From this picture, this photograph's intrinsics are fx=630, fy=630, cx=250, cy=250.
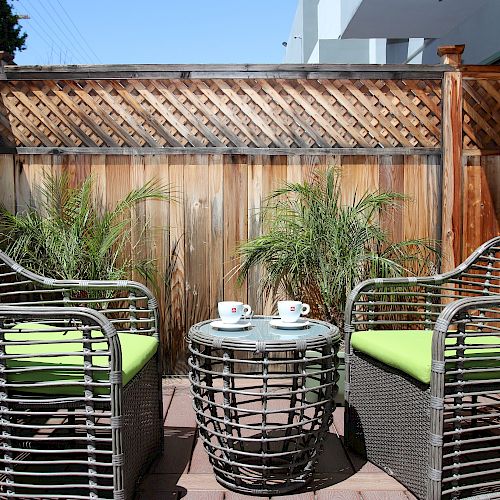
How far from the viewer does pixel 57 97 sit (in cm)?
349

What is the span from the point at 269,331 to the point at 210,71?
5.90 feet

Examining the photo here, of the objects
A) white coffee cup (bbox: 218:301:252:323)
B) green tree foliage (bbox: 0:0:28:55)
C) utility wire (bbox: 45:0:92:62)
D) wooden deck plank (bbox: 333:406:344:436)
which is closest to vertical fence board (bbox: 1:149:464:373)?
wooden deck plank (bbox: 333:406:344:436)

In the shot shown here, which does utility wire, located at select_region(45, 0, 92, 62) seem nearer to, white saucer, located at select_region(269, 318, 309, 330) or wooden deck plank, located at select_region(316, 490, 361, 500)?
white saucer, located at select_region(269, 318, 309, 330)

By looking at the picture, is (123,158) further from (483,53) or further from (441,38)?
(441,38)

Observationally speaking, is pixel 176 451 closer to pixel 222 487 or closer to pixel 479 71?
pixel 222 487

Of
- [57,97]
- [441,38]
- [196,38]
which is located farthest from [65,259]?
[196,38]

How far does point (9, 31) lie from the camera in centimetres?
1554

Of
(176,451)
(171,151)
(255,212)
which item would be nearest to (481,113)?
(255,212)

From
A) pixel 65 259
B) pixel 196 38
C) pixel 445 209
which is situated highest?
pixel 196 38

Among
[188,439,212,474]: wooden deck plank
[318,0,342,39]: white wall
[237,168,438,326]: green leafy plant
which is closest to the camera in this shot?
[188,439,212,474]: wooden deck plank

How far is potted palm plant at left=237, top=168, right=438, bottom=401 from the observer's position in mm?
3062

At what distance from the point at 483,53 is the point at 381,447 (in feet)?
14.9

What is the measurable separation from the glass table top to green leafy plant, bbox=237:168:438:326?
2.19 feet

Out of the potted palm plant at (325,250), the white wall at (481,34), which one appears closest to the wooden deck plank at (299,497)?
the potted palm plant at (325,250)
